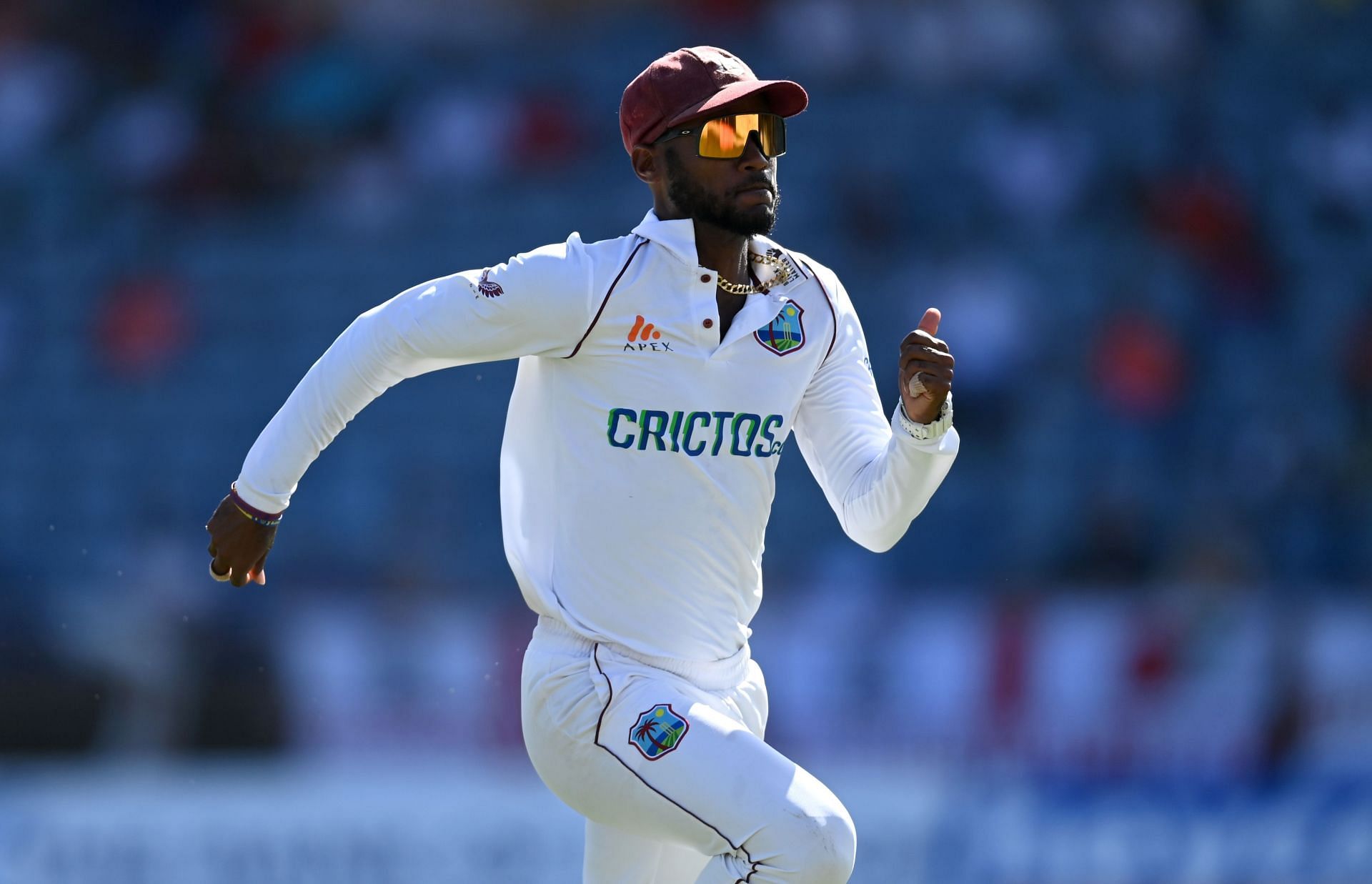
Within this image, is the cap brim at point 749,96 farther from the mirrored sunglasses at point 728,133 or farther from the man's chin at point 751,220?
the man's chin at point 751,220

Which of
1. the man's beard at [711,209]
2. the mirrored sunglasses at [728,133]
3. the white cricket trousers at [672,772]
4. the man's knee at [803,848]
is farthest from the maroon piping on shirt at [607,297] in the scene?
the man's knee at [803,848]

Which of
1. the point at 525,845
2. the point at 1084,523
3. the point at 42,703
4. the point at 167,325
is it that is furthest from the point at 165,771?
the point at 1084,523

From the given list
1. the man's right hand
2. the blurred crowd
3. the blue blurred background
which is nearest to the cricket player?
the man's right hand

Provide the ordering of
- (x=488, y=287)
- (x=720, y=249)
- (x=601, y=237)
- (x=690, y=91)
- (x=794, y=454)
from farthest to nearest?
(x=601, y=237) → (x=794, y=454) → (x=720, y=249) → (x=690, y=91) → (x=488, y=287)

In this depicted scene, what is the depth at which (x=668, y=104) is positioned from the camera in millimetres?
3980

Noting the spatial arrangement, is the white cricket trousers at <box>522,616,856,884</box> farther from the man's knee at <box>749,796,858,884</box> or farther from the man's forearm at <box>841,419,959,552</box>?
the man's forearm at <box>841,419,959,552</box>

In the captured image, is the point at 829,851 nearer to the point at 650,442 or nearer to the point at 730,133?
the point at 650,442

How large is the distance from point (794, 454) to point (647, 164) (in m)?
7.14

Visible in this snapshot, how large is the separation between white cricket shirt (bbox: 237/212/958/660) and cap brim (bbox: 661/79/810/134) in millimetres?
242

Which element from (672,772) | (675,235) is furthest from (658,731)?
(675,235)

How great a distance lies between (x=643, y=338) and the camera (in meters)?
3.95

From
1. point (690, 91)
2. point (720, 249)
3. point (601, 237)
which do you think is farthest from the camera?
point (601, 237)

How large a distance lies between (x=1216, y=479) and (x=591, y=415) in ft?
24.8

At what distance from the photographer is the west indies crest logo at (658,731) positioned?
3777 millimetres
